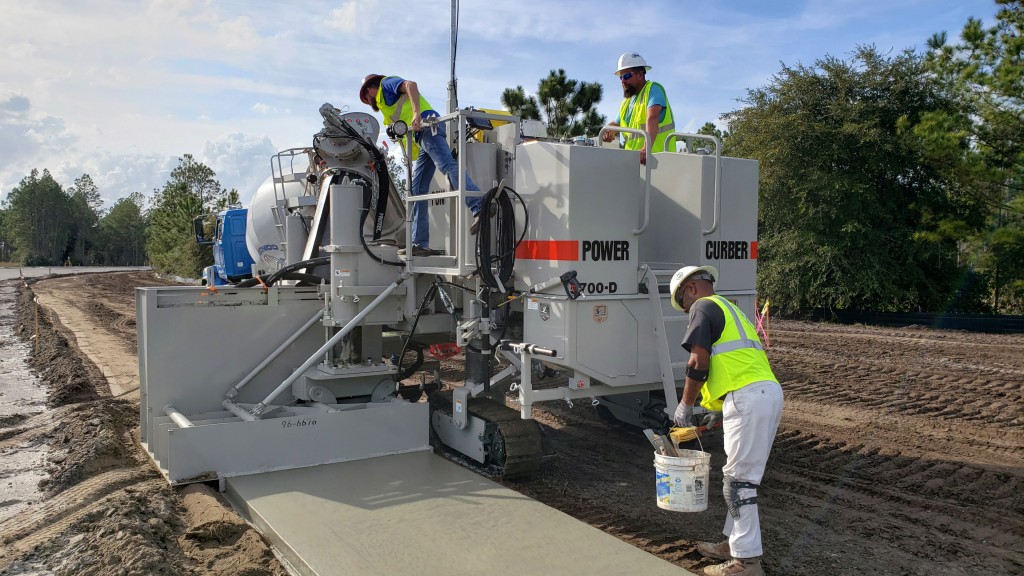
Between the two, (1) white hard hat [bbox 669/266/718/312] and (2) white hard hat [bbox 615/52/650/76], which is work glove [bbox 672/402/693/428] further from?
(2) white hard hat [bbox 615/52/650/76]

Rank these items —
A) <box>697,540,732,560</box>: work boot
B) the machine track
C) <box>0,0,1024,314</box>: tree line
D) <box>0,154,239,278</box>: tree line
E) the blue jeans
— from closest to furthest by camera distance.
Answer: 1. <box>697,540,732,560</box>: work boot
2. the machine track
3. the blue jeans
4. <box>0,0,1024,314</box>: tree line
5. <box>0,154,239,278</box>: tree line

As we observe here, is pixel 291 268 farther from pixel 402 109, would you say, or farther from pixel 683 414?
pixel 683 414

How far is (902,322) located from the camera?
1869cm

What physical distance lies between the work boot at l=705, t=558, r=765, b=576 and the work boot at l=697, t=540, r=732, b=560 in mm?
215

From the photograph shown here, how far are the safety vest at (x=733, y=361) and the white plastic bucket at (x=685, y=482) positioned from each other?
0.42 metres


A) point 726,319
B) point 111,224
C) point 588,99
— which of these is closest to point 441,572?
point 726,319

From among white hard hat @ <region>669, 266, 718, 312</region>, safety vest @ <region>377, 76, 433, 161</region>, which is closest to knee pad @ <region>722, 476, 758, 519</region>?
white hard hat @ <region>669, 266, 718, 312</region>

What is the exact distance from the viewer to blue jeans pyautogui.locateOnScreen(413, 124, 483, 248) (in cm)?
661

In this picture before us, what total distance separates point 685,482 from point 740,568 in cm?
58

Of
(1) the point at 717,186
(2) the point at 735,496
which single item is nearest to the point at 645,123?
(1) the point at 717,186

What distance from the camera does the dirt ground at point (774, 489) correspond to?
487 centimetres

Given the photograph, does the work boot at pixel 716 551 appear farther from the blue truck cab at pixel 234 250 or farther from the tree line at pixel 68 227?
the tree line at pixel 68 227

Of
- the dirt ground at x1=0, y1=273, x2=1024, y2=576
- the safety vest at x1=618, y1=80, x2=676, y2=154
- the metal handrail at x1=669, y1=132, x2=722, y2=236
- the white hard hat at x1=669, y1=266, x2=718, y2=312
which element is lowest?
the dirt ground at x1=0, y1=273, x2=1024, y2=576

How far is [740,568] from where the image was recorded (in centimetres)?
451
